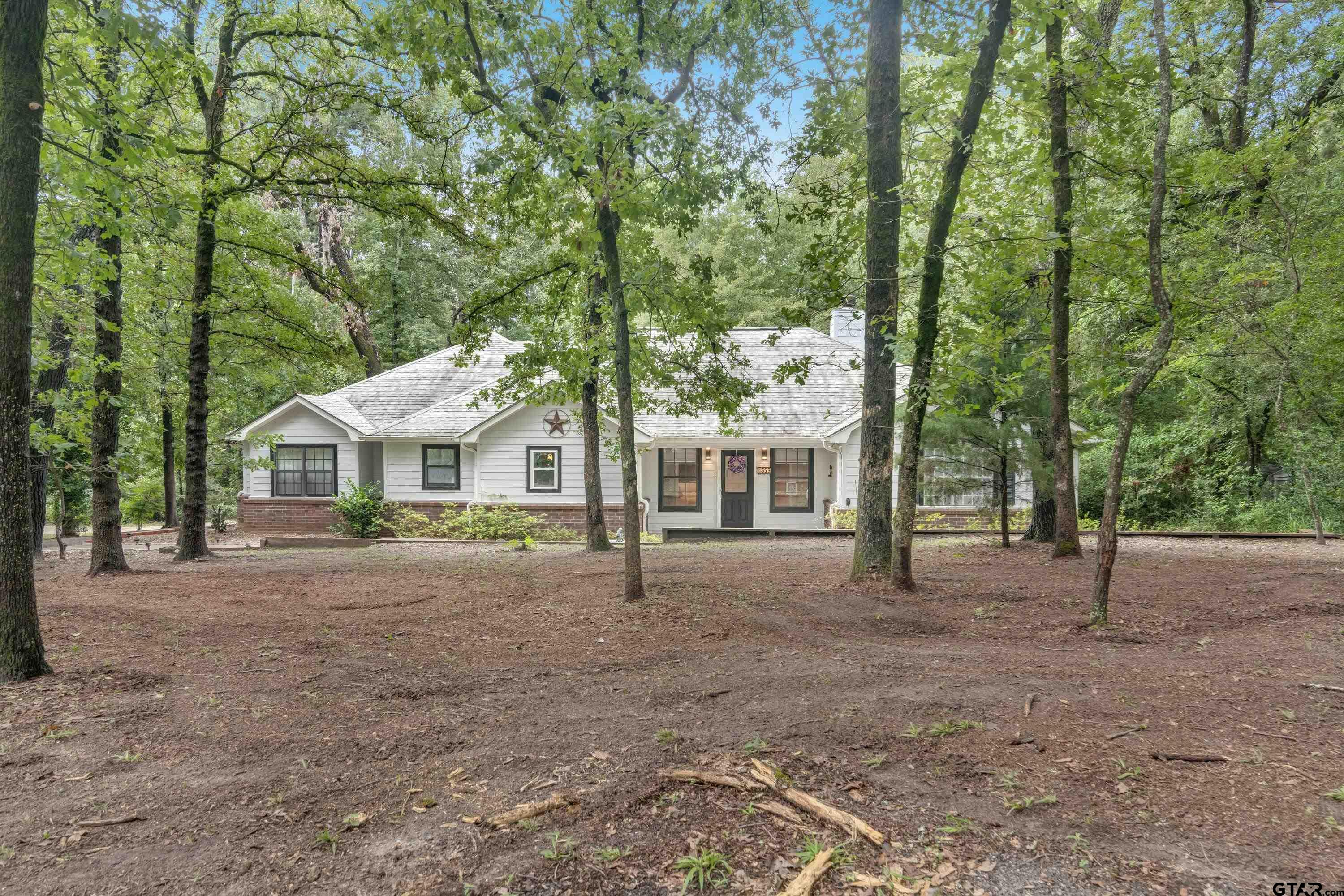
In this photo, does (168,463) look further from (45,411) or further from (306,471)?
(45,411)

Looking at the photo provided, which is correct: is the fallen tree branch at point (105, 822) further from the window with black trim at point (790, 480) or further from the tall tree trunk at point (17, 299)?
the window with black trim at point (790, 480)

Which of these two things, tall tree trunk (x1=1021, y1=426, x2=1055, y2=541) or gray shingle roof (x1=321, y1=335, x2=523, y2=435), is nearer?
tall tree trunk (x1=1021, y1=426, x2=1055, y2=541)

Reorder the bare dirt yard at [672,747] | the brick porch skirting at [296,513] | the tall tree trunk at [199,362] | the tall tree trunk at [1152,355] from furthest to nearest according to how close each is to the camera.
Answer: the brick porch skirting at [296,513] → the tall tree trunk at [199,362] → the tall tree trunk at [1152,355] → the bare dirt yard at [672,747]

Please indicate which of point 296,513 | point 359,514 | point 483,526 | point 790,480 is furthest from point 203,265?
point 790,480

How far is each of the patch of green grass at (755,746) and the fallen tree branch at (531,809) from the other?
885 millimetres

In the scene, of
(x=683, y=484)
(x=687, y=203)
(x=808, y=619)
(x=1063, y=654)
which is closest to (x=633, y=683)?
(x=808, y=619)

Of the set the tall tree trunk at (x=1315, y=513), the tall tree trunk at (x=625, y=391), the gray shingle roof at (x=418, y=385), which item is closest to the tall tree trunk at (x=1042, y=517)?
the tall tree trunk at (x=1315, y=513)

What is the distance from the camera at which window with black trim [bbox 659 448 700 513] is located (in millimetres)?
19219

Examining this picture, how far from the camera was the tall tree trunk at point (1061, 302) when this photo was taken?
30.2ft

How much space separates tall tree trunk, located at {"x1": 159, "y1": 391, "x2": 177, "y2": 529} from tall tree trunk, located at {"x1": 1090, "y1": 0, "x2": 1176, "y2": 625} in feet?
63.0

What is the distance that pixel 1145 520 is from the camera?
19.6m

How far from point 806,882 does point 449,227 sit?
408 inches

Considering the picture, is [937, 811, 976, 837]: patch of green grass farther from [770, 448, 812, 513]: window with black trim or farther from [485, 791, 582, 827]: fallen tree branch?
[770, 448, 812, 513]: window with black trim

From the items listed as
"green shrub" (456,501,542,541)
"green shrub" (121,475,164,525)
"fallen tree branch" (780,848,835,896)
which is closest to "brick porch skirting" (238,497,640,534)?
"green shrub" (456,501,542,541)
